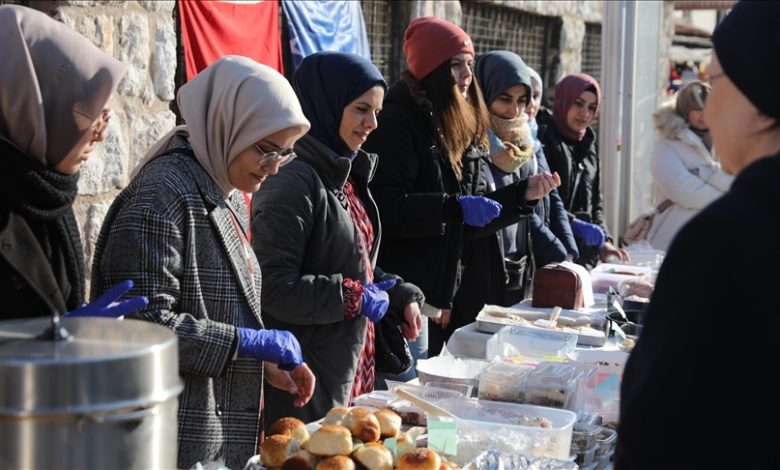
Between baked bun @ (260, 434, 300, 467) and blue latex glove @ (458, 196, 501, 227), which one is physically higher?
blue latex glove @ (458, 196, 501, 227)

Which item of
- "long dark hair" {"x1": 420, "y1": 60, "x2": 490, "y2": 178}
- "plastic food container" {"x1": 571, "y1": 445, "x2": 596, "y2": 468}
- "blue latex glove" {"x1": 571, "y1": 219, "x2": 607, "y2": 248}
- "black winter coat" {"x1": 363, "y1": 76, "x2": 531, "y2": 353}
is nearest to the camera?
"plastic food container" {"x1": 571, "y1": 445, "x2": 596, "y2": 468}

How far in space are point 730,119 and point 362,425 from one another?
115 centimetres

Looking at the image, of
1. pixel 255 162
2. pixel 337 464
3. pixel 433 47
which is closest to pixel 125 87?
pixel 433 47

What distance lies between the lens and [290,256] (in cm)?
288

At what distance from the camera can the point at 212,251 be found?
2.35 metres

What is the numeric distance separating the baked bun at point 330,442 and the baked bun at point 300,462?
0.02 meters

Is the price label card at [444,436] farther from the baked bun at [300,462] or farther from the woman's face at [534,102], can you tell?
the woman's face at [534,102]

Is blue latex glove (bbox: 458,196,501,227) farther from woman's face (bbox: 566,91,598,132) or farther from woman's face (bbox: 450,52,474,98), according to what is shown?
woman's face (bbox: 566,91,598,132)

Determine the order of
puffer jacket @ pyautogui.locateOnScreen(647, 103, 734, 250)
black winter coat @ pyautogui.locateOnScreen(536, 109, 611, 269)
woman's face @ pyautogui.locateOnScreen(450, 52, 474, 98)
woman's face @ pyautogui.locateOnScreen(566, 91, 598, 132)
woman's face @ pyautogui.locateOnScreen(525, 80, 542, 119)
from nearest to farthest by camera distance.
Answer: woman's face @ pyautogui.locateOnScreen(450, 52, 474, 98) → woman's face @ pyautogui.locateOnScreen(525, 80, 542, 119) → black winter coat @ pyautogui.locateOnScreen(536, 109, 611, 269) → woman's face @ pyautogui.locateOnScreen(566, 91, 598, 132) → puffer jacket @ pyautogui.locateOnScreen(647, 103, 734, 250)

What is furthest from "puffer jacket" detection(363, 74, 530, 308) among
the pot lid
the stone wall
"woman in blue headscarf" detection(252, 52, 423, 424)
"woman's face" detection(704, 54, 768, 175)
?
the pot lid

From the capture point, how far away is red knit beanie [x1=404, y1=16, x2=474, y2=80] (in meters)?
4.00

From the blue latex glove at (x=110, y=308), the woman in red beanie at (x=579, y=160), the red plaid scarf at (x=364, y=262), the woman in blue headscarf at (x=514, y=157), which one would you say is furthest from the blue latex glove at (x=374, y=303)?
the woman in red beanie at (x=579, y=160)

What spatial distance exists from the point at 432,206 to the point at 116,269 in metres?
1.70

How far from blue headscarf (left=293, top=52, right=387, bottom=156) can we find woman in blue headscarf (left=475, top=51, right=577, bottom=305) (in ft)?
4.02
